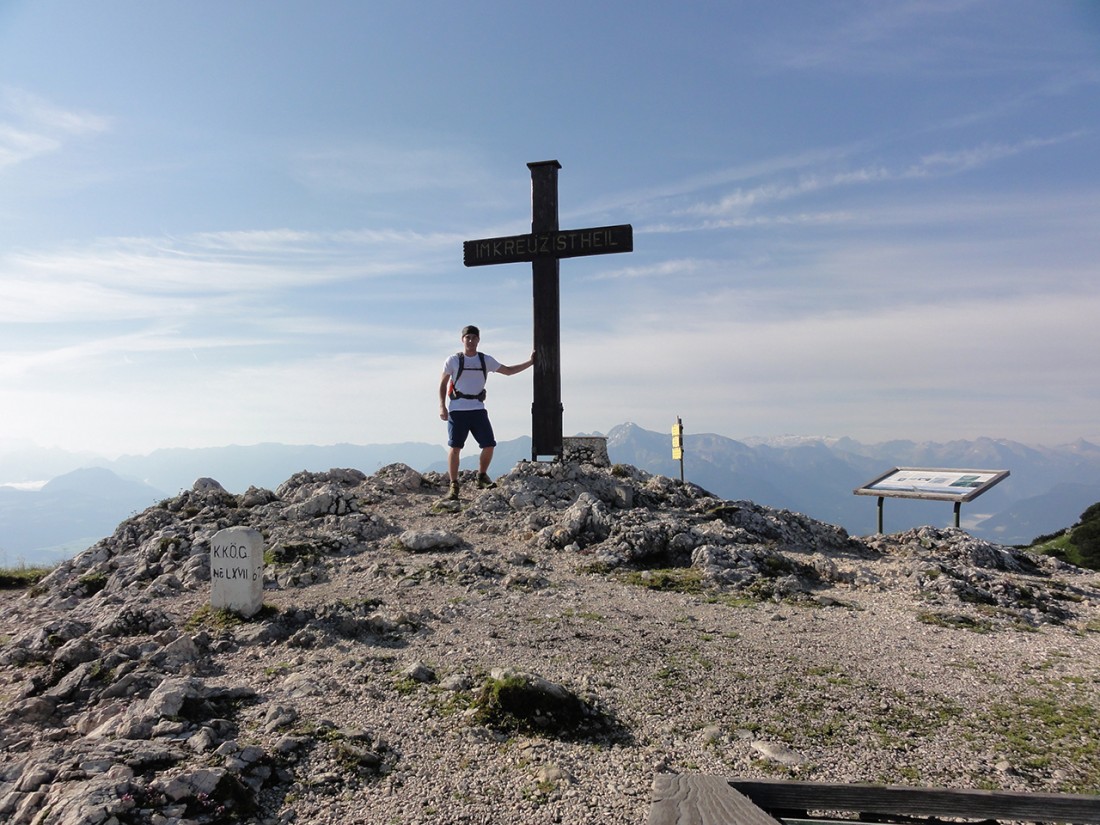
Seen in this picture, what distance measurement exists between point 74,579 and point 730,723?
10.8 m

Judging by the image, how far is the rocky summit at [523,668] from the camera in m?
4.65

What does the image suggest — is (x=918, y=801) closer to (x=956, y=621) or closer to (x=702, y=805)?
(x=702, y=805)

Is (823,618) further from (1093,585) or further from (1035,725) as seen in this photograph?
(1093,585)

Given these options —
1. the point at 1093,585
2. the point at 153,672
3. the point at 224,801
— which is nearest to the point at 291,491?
the point at 153,672

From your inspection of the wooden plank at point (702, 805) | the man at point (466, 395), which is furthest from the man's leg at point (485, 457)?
the wooden plank at point (702, 805)

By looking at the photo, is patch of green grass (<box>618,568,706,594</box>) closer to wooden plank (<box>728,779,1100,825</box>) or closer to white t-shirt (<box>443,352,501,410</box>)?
white t-shirt (<box>443,352,501,410</box>)

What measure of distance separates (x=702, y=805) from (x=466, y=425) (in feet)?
34.0

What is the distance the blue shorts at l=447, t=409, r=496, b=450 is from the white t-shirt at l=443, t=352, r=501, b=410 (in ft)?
0.37

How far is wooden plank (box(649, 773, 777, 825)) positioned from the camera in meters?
3.03

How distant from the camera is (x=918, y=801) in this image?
333 centimetres

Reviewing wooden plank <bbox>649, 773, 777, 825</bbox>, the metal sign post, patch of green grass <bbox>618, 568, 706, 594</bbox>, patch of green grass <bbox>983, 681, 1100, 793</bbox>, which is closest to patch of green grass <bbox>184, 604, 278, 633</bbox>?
patch of green grass <bbox>618, 568, 706, 594</bbox>

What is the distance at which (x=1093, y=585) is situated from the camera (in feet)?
36.1

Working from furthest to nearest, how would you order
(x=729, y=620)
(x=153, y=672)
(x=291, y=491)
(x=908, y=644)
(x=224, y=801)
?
(x=291, y=491) → (x=729, y=620) → (x=908, y=644) → (x=153, y=672) → (x=224, y=801)

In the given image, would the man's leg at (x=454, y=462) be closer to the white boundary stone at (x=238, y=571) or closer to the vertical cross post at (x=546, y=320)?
the vertical cross post at (x=546, y=320)
